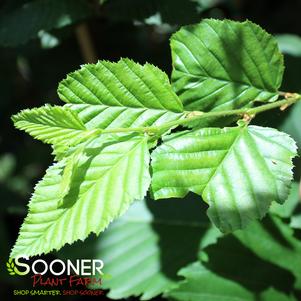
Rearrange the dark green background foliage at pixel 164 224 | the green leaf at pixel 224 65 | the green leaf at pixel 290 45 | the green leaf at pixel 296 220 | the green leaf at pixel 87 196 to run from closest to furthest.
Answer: the green leaf at pixel 87 196 < the green leaf at pixel 224 65 < the dark green background foliage at pixel 164 224 < the green leaf at pixel 296 220 < the green leaf at pixel 290 45

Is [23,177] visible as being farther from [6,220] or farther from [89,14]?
[89,14]

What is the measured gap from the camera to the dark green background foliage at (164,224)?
1094 mm

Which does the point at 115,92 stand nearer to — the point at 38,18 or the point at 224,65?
the point at 224,65

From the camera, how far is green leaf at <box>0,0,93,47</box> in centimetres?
116

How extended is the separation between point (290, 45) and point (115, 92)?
0.75 m

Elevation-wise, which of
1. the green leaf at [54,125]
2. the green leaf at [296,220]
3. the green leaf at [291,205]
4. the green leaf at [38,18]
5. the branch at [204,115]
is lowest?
the green leaf at [296,220]

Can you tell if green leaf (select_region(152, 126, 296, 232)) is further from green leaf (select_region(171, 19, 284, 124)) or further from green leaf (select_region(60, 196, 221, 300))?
green leaf (select_region(60, 196, 221, 300))

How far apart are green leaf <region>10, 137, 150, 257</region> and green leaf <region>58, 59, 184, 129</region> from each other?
0.13ft

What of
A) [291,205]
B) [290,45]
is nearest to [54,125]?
[291,205]

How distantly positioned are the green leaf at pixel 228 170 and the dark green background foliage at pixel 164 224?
0.63 feet

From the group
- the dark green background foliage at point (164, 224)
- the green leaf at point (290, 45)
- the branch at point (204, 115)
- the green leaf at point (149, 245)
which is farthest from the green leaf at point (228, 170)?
the green leaf at point (290, 45)

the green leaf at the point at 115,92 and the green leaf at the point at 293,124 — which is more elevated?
the green leaf at the point at 115,92

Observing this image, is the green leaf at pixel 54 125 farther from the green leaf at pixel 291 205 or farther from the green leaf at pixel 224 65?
the green leaf at pixel 291 205

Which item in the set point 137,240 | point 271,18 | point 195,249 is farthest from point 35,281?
point 271,18
